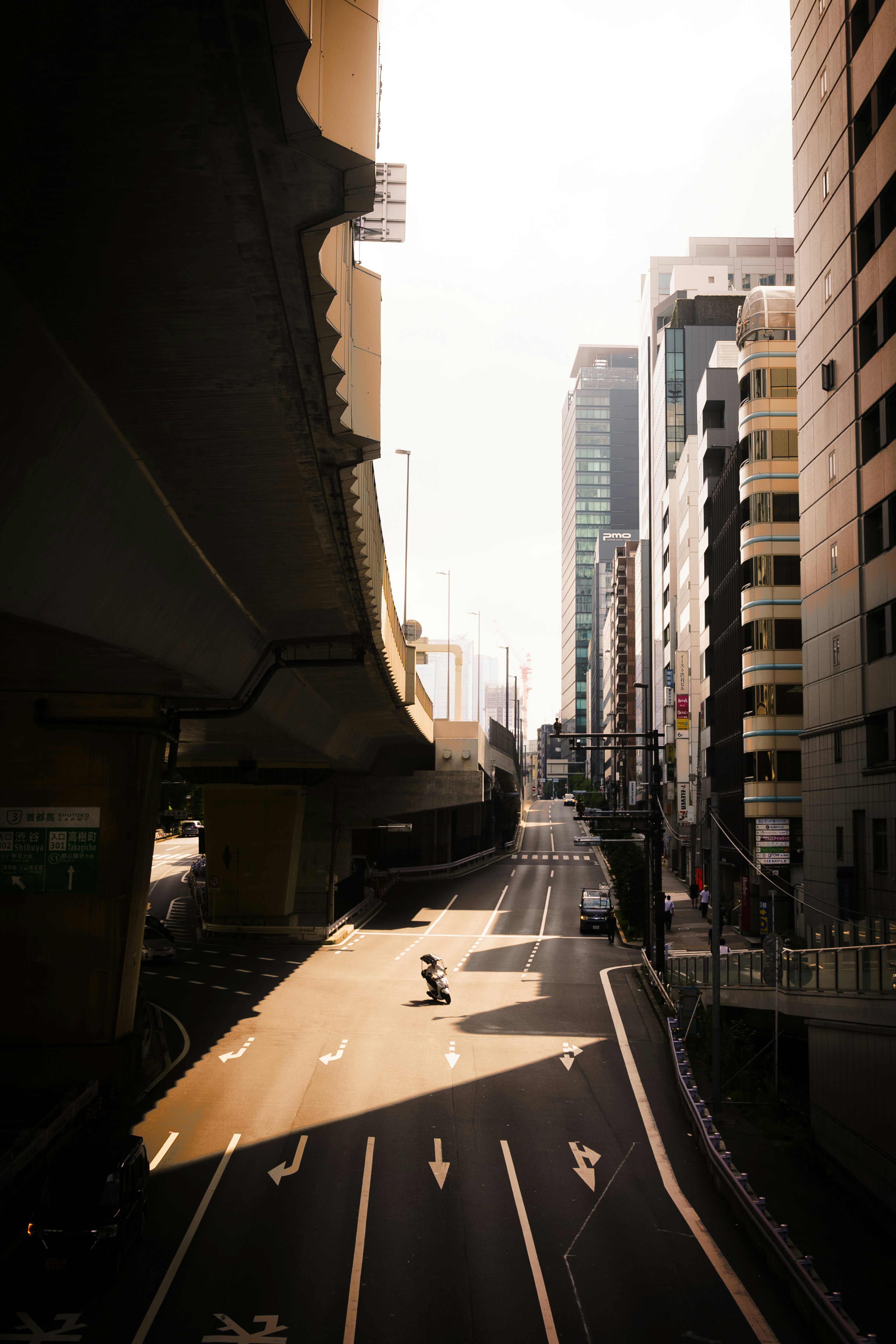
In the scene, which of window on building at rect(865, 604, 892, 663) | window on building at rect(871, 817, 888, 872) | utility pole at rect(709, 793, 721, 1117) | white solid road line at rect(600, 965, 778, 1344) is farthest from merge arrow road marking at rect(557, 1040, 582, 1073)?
window on building at rect(865, 604, 892, 663)

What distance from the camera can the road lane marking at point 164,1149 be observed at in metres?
18.1

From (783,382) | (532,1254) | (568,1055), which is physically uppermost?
(783,382)

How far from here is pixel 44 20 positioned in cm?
565

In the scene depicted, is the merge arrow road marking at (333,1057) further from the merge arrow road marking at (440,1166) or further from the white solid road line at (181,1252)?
the merge arrow road marking at (440,1166)

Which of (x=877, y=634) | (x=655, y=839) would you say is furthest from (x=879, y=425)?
(x=655, y=839)

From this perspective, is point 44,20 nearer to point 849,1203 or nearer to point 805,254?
point 849,1203

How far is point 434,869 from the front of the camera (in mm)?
72438

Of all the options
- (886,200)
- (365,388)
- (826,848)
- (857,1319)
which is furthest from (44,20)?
(826,848)

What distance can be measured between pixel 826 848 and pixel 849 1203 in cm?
1920

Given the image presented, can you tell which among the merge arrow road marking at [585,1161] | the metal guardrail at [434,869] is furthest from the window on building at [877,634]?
the metal guardrail at [434,869]

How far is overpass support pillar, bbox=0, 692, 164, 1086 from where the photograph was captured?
2147 cm

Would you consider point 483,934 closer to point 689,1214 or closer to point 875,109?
point 689,1214

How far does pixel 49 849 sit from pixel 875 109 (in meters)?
31.7

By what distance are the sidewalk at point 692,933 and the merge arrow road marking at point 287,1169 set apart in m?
22.9
